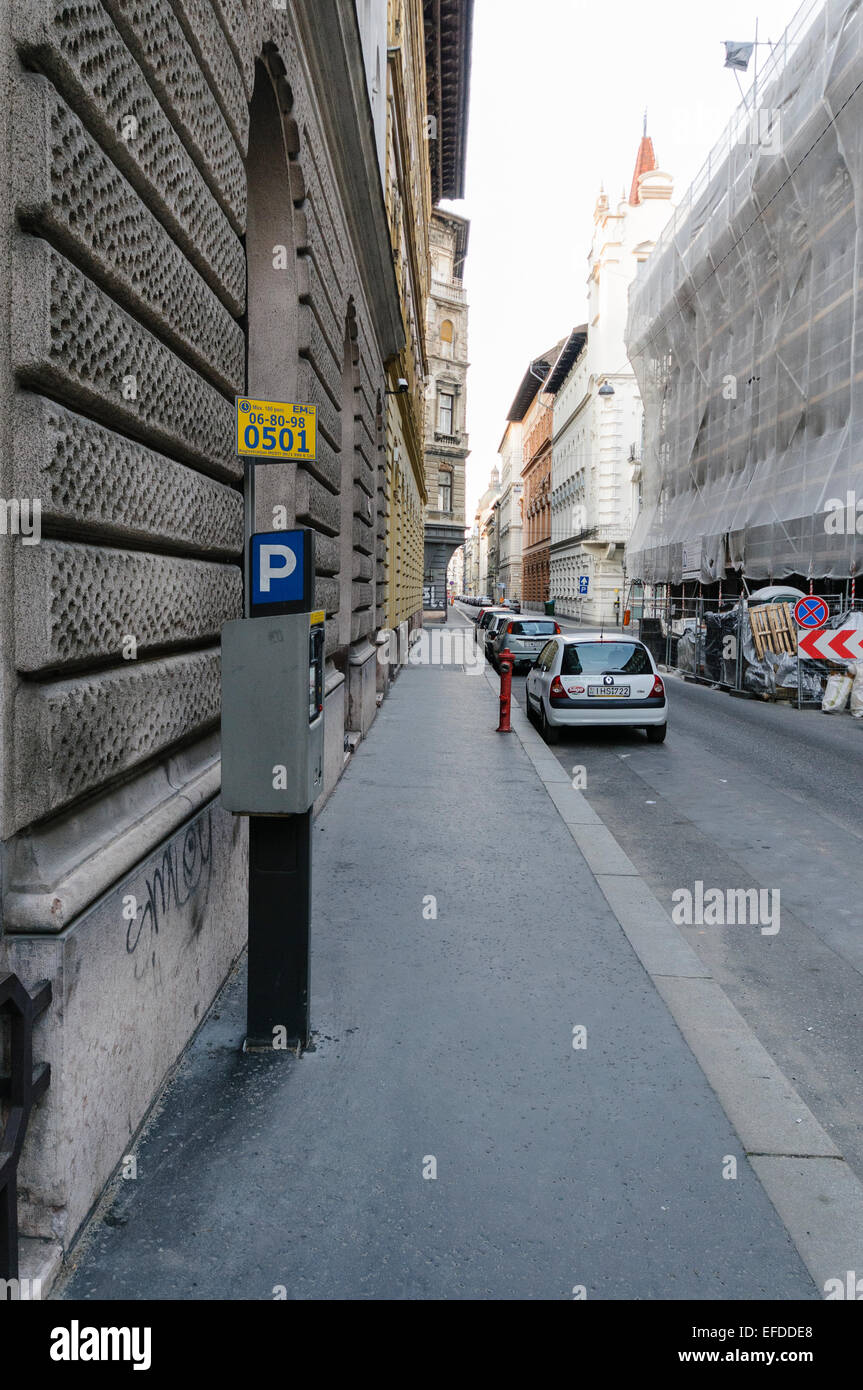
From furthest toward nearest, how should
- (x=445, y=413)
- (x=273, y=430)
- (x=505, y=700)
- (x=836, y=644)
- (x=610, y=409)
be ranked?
1. (x=610, y=409)
2. (x=445, y=413)
3. (x=836, y=644)
4. (x=505, y=700)
5. (x=273, y=430)

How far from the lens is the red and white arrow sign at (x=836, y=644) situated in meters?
16.4

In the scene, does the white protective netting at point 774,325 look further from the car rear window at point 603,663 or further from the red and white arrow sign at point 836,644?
the car rear window at point 603,663

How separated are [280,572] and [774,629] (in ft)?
55.4

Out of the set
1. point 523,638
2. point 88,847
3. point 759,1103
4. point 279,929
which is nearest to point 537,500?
point 523,638

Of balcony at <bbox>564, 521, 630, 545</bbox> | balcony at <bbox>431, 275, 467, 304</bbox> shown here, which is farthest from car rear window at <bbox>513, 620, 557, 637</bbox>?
balcony at <bbox>564, 521, 630, 545</bbox>

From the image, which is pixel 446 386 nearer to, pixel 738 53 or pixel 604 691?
pixel 738 53

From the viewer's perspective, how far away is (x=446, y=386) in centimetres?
4641

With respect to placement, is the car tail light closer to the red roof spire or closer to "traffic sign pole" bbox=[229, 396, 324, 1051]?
"traffic sign pole" bbox=[229, 396, 324, 1051]

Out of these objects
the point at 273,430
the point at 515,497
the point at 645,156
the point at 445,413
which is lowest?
the point at 273,430

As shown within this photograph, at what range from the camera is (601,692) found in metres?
13.6

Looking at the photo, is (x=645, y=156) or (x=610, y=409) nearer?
(x=610, y=409)

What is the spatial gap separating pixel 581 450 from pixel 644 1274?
6481 cm

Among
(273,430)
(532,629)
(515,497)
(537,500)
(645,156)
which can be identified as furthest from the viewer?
(515,497)
